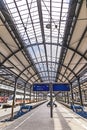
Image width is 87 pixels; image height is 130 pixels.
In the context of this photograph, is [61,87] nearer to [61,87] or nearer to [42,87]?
[61,87]

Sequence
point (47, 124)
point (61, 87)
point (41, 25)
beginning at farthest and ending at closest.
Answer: point (61, 87)
point (41, 25)
point (47, 124)

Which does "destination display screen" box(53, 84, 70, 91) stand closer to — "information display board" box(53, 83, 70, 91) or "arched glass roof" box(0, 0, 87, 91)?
"information display board" box(53, 83, 70, 91)

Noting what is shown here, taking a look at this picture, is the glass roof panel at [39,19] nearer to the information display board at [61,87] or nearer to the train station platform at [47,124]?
the information display board at [61,87]

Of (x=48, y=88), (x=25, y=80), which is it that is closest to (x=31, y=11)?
(x=48, y=88)

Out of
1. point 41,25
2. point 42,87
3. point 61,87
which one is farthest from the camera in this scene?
point 42,87

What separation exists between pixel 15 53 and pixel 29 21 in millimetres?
6452

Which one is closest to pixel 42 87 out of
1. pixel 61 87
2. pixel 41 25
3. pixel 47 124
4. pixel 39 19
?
pixel 61 87

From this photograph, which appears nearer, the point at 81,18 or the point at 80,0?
the point at 80,0

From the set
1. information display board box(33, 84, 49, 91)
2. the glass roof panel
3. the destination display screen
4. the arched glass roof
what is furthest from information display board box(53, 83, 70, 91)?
the glass roof panel

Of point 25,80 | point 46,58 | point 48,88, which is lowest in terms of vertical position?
point 48,88

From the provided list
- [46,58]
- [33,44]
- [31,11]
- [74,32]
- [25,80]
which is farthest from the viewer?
[25,80]

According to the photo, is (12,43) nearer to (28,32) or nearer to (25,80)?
(28,32)

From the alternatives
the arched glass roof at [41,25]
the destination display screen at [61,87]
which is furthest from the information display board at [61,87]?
the arched glass roof at [41,25]

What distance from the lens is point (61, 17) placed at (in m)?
16.2
